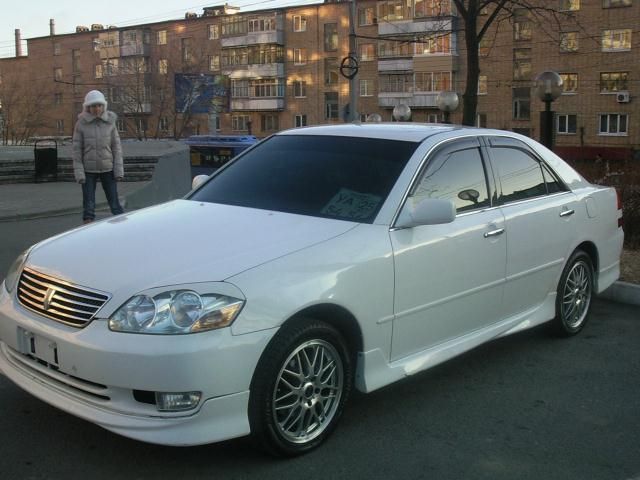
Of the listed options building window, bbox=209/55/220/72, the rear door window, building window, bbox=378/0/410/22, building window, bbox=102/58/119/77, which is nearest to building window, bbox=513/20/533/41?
building window, bbox=378/0/410/22

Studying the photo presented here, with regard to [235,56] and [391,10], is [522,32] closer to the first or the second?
[391,10]

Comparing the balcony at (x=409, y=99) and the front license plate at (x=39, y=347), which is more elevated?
the balcony at (x=409, y=99)

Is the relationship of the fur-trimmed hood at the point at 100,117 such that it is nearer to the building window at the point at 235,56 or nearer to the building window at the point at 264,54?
the building window at the point at 264,54

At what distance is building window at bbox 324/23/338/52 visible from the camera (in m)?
63.8

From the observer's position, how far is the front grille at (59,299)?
10.6 feet

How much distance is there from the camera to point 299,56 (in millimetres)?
67125

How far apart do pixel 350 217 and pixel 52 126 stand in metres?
84.4

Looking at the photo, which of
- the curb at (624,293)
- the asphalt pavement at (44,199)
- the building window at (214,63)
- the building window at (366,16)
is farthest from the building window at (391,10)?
the curb at (624,293)

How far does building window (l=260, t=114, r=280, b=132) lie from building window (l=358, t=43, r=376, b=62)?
38.2 feet

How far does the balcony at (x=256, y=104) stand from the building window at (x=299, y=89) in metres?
1.57

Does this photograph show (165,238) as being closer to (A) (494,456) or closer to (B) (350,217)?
(B) (350,217)

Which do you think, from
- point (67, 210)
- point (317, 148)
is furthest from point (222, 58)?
point (317, 148)

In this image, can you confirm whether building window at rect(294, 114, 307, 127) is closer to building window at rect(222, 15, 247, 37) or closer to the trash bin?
building window at rect(222, 15, 247, 37)

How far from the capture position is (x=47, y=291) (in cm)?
345
